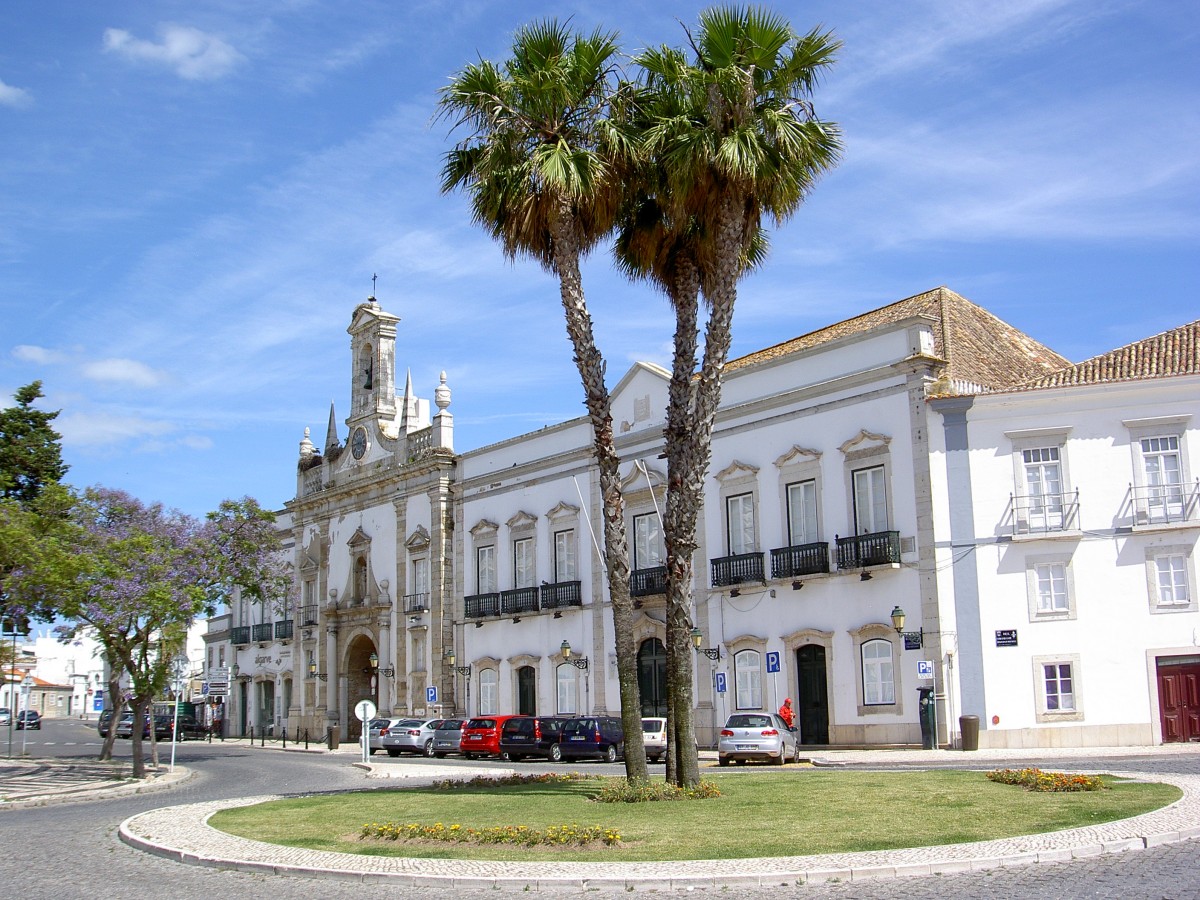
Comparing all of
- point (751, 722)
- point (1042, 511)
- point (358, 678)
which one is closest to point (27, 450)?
point (358, 678)

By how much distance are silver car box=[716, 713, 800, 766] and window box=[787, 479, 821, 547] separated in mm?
6178

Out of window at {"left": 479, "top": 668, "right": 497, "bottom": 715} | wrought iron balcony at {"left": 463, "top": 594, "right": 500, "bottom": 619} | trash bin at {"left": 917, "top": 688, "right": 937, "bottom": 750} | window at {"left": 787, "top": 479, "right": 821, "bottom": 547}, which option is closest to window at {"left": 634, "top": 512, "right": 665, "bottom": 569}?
window at {"left": 787, "top": 479, "right": 821, "bottom": 547}

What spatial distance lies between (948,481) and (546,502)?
15.8m

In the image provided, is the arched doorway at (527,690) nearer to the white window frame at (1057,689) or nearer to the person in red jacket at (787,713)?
the person in red jacket at (787,713)

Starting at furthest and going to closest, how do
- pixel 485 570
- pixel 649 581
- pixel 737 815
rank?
pixel 485 570 < pixel 649 581 < pixel 737 815

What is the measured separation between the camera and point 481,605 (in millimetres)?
44000

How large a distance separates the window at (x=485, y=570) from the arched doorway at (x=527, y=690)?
3233 millimetres

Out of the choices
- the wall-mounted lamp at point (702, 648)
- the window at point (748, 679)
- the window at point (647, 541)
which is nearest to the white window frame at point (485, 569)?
the window at point (647, 541)

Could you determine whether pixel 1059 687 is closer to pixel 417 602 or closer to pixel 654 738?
pixel 654 738

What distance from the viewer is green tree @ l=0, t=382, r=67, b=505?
3744 centimetres

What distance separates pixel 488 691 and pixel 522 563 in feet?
15.4

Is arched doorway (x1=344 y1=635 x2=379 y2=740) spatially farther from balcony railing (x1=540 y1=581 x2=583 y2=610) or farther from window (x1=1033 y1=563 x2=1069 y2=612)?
window (x1=1033 y1=563 x2=1069 y2=612)

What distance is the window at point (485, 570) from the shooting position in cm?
4453

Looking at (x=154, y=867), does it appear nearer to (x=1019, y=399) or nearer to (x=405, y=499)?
(x=1019, y=399)
